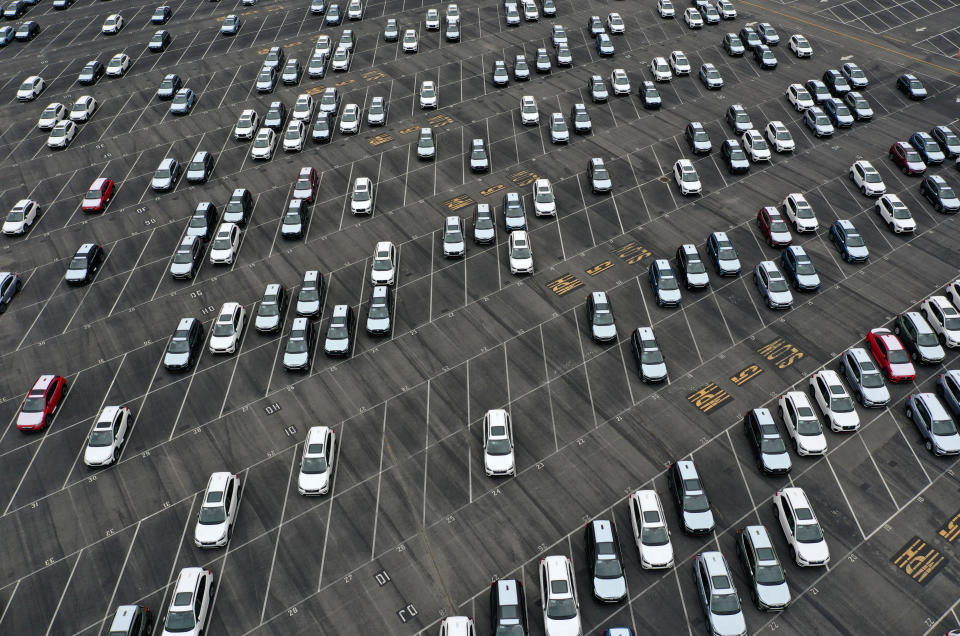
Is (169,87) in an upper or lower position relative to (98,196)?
upper

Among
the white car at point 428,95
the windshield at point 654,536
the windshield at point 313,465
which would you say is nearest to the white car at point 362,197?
the white car at point 428,95

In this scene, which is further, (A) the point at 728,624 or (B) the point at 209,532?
(B) the point at 209,532

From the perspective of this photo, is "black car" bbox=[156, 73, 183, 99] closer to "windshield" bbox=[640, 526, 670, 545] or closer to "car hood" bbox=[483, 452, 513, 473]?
"car hood" bbox=[483, 452, 513, 473]

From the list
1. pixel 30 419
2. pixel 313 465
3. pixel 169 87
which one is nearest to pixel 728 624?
pixel 313 465

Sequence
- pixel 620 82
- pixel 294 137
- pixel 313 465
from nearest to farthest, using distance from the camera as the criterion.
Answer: pixel 313 465, pixel 294 137, pixel 620 82

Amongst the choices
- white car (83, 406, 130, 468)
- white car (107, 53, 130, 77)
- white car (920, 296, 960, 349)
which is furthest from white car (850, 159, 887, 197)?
white car (107, 53, 130, 77)

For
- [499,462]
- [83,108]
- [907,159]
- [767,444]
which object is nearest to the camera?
[767,444]

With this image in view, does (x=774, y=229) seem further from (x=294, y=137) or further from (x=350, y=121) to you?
(x=294, y=137)

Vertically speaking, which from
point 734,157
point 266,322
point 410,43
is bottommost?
point 266,322

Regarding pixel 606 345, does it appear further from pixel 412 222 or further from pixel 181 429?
pixel 181 429
